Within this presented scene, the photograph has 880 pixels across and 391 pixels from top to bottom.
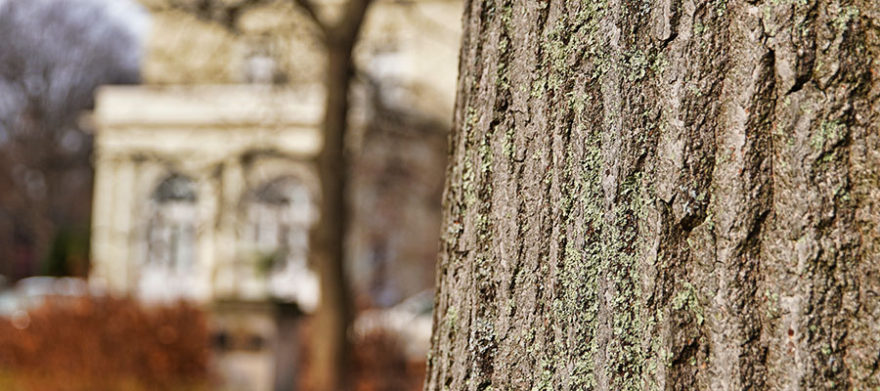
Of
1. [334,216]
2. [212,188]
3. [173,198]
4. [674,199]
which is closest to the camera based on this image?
[674,199]

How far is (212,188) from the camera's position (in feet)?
43.9

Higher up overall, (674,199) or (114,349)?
(674,199)

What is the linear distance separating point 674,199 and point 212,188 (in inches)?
496

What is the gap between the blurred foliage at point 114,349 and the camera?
9.08 meters

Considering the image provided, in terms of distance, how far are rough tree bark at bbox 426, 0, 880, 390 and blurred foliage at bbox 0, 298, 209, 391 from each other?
8182 mm

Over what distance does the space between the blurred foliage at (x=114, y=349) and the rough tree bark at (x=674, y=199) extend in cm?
818

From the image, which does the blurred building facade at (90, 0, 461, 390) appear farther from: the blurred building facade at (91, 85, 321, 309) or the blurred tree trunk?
the blurred tree trunk

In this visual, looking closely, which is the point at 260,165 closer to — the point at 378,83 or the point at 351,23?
the point at 378,83

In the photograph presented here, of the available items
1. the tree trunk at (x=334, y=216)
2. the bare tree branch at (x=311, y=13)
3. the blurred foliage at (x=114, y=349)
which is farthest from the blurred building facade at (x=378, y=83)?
the blurred foliage at (x=114, y=349)

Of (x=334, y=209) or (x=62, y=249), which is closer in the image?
(x=334, y=209)

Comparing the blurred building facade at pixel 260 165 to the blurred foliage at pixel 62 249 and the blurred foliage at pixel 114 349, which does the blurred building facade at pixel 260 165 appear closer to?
the blurred foliage at pixel 114 349

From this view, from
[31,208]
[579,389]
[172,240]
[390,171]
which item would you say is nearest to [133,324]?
[390,171]

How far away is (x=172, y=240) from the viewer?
2512cm

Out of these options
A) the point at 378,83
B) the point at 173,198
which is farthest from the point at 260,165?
the point at 173,198
